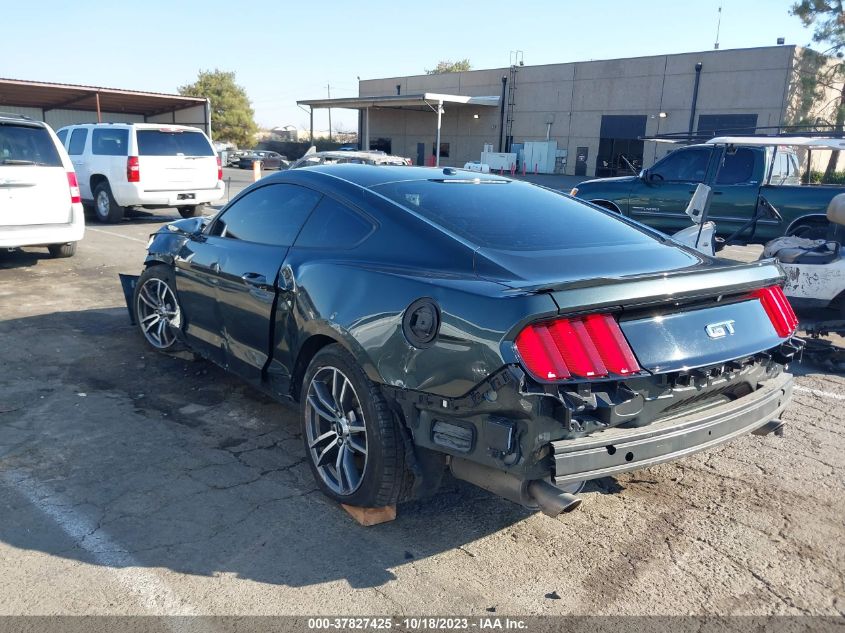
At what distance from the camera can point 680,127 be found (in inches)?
1341

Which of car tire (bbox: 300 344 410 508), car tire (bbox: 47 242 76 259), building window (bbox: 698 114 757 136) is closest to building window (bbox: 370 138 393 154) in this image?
building window (bbox: 698 114 757 136)

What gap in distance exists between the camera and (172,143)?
13.5m

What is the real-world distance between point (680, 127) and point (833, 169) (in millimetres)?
24209

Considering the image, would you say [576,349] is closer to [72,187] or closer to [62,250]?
[72,187]

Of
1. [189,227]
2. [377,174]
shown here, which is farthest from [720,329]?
[189,227]

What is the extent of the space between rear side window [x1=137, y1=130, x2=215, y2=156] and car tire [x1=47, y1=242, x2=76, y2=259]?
3667mm

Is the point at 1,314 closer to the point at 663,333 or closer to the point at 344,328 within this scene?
the point at 344,328

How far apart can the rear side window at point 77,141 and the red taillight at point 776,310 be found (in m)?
13.9

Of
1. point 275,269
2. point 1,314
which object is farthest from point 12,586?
point 1,314

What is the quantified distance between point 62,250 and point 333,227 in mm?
7698

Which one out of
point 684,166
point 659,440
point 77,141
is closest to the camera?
point 659,440

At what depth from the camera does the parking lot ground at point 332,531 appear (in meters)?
2.79

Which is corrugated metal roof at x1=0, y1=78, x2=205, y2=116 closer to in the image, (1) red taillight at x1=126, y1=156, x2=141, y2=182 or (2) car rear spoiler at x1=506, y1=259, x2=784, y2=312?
(1) red taillight at x1=126, y1=156, x2=141, y2=182

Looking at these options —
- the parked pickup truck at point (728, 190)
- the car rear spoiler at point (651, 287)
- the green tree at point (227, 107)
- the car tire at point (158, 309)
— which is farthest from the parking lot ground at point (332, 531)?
the green tree at point (227, 107)
